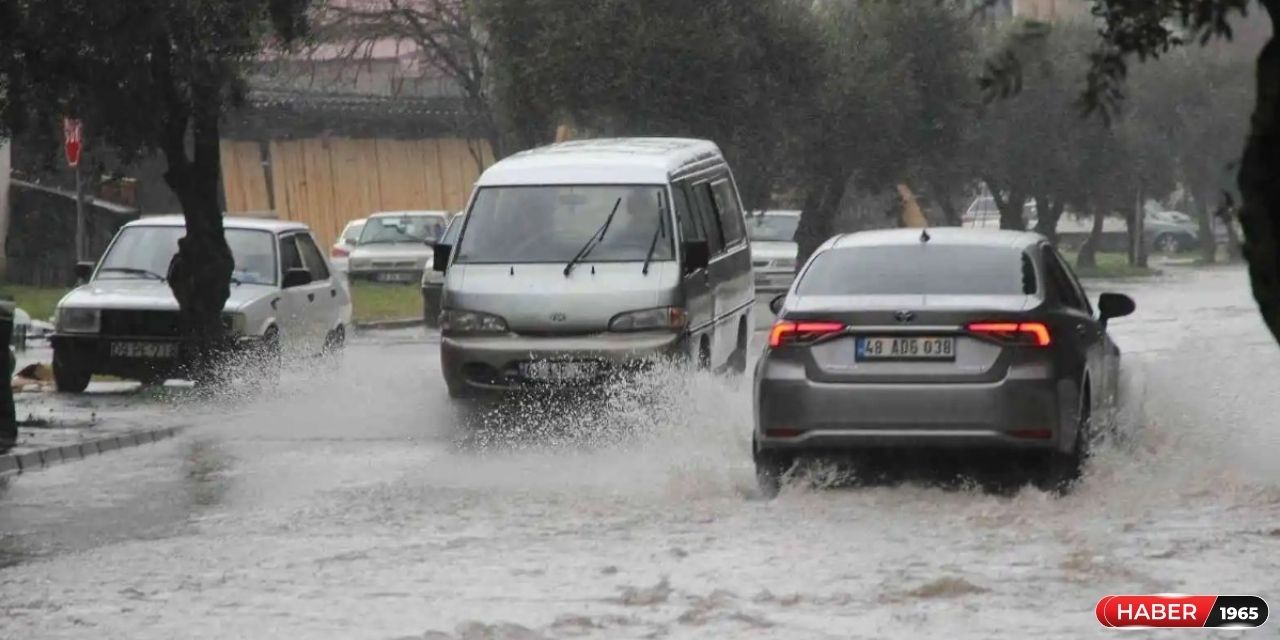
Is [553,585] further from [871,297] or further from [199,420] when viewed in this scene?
[199,420]

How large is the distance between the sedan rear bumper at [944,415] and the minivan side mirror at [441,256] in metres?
6.82

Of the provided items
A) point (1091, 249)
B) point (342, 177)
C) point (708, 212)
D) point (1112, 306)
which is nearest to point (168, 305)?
point (708, 212)

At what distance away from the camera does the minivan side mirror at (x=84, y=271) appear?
856 inches

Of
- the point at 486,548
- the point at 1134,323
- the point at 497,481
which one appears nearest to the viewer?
the point at 486,548

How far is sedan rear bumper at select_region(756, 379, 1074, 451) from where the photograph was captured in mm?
12188

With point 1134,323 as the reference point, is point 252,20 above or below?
above

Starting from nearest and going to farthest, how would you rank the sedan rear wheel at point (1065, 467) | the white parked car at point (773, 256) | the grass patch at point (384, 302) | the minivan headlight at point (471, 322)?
1. the sedan rear wheel at point (1065, 467)
2. the minivan headlight at point (471, 322)
3. the grass patch at point (384, 302)
4. the white parked car at point (773, 256)

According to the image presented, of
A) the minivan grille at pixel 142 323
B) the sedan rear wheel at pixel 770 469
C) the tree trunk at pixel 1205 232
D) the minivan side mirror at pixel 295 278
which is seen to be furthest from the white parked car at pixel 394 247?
the sedan rear wheel at pixel 770 469

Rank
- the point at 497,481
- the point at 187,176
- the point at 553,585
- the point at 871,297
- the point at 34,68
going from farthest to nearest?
the point at 187,176
the point at 34,68
the point at 497,481
the point at 871,297
the point at 553,585

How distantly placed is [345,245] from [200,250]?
2501 cm

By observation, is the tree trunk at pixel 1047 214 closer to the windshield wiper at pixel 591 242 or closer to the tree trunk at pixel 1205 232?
the tree trunk at pixel 1205 232

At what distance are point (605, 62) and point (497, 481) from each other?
74.4 ft

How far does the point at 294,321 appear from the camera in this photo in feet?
72.8

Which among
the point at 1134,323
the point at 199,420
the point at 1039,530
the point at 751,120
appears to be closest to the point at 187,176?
the point at 199,420
